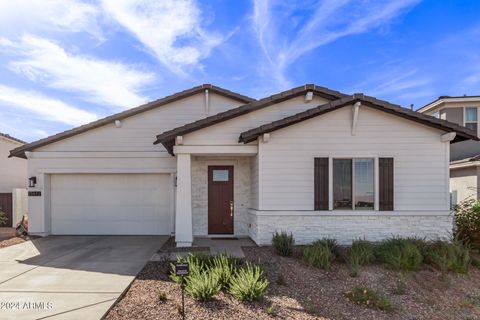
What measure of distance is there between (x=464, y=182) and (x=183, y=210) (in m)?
11.8

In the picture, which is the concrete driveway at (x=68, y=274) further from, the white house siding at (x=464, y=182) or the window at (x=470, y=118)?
the window at (x=470, y=118)

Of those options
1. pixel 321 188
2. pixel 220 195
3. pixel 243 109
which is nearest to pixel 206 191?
pixel 220 195

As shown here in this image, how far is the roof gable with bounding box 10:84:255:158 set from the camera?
35.1ft

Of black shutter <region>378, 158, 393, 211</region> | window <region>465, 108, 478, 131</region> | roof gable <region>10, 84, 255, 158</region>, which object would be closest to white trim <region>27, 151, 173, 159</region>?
roof gable <region>10, 84, 255, 158</region>

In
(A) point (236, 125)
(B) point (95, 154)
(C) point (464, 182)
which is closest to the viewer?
(A) point (236, 125)

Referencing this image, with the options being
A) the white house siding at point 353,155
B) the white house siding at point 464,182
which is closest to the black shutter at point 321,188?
the white house siding at point 353,155

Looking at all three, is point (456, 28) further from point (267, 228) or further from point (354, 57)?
point (267, 228)

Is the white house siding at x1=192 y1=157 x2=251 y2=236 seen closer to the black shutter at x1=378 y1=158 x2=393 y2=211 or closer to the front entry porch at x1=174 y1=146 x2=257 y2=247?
the front entry porch at x1=174 y1=146 x2=257 y2=247

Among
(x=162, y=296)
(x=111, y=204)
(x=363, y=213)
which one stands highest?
(x=363, y=213)

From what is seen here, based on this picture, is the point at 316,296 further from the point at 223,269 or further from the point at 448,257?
the point at 448,257

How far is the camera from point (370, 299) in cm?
545

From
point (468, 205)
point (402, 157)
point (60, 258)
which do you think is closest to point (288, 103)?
point (402, 157)

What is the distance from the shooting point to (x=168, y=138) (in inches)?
334

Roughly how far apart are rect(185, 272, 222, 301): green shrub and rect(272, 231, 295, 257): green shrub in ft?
8.37
